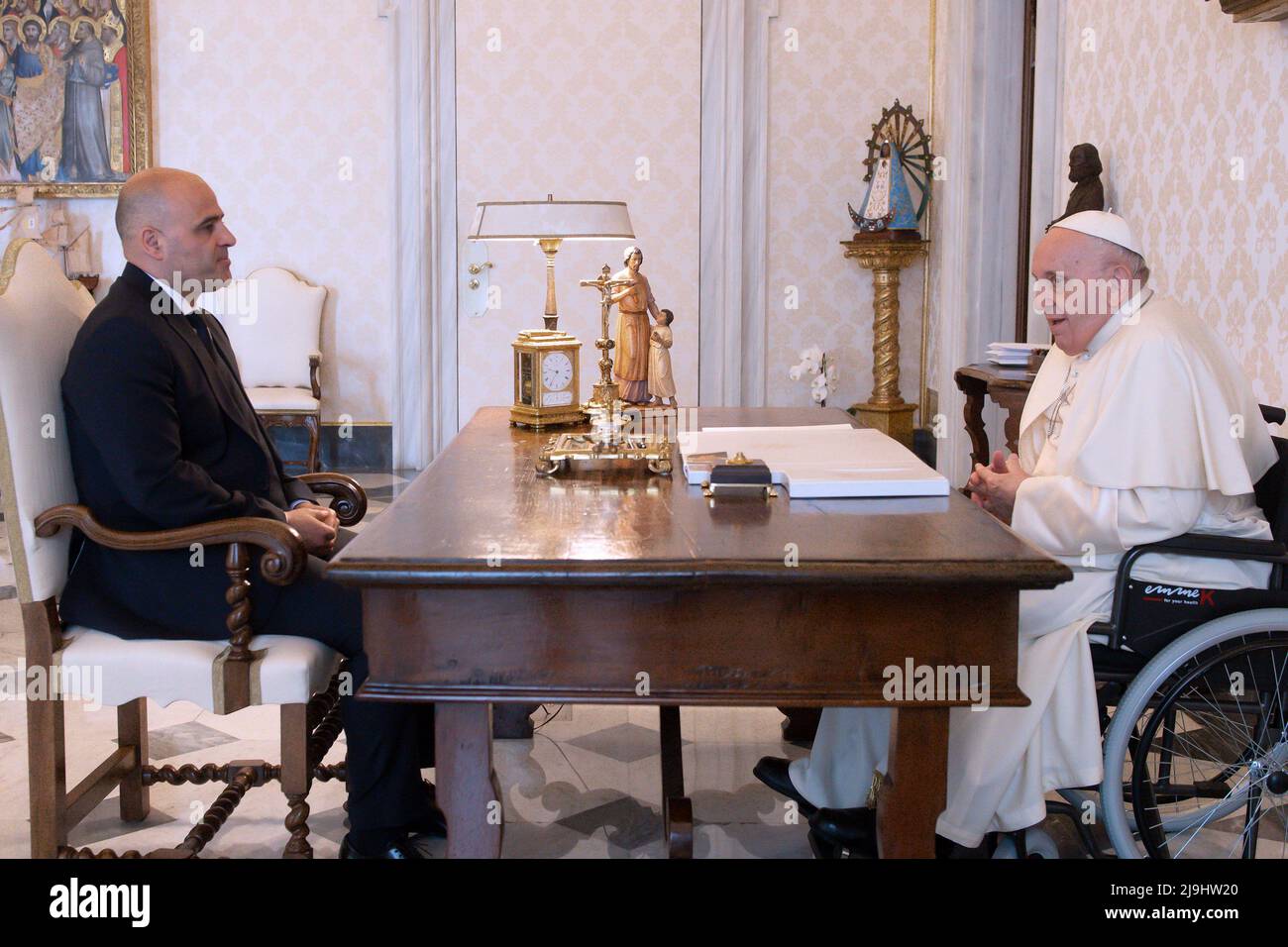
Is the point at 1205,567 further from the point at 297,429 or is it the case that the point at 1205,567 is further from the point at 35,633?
the point at 297,429

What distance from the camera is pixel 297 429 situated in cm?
847

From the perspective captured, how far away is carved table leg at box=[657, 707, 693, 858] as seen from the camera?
8.86 ft

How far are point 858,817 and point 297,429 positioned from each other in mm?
6347

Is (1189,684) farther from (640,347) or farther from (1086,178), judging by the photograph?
(1086,178)

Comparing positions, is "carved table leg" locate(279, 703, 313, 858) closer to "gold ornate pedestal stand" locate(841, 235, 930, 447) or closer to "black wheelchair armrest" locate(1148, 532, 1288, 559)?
"black wheelchair armrest" locate(1148, 532, 1288, 559)

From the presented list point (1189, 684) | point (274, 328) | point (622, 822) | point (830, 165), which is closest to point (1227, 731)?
point (1189, 684)

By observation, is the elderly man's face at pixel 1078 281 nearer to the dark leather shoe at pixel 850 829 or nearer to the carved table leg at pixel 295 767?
the dark leather shoe at pixel 850 829

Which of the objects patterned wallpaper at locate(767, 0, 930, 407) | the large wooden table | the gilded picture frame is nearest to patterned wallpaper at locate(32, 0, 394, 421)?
the gilded picture frame

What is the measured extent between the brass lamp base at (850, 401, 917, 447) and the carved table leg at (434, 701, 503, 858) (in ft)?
19.4

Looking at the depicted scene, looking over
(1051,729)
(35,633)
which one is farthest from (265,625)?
(1051,729)

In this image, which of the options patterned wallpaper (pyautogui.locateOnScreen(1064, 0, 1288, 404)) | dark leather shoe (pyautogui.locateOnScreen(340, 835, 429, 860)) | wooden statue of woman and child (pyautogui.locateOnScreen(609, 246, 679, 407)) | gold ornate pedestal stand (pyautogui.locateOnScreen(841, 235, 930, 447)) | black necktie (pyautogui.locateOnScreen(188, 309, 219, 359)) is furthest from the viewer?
gold ornate pedestal stand (pyautogui.locateOnScreen(841, 235, 930, 447))

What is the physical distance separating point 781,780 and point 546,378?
1.31 metres

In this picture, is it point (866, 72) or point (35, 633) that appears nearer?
point (35, 633)

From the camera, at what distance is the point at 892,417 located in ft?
26.5
